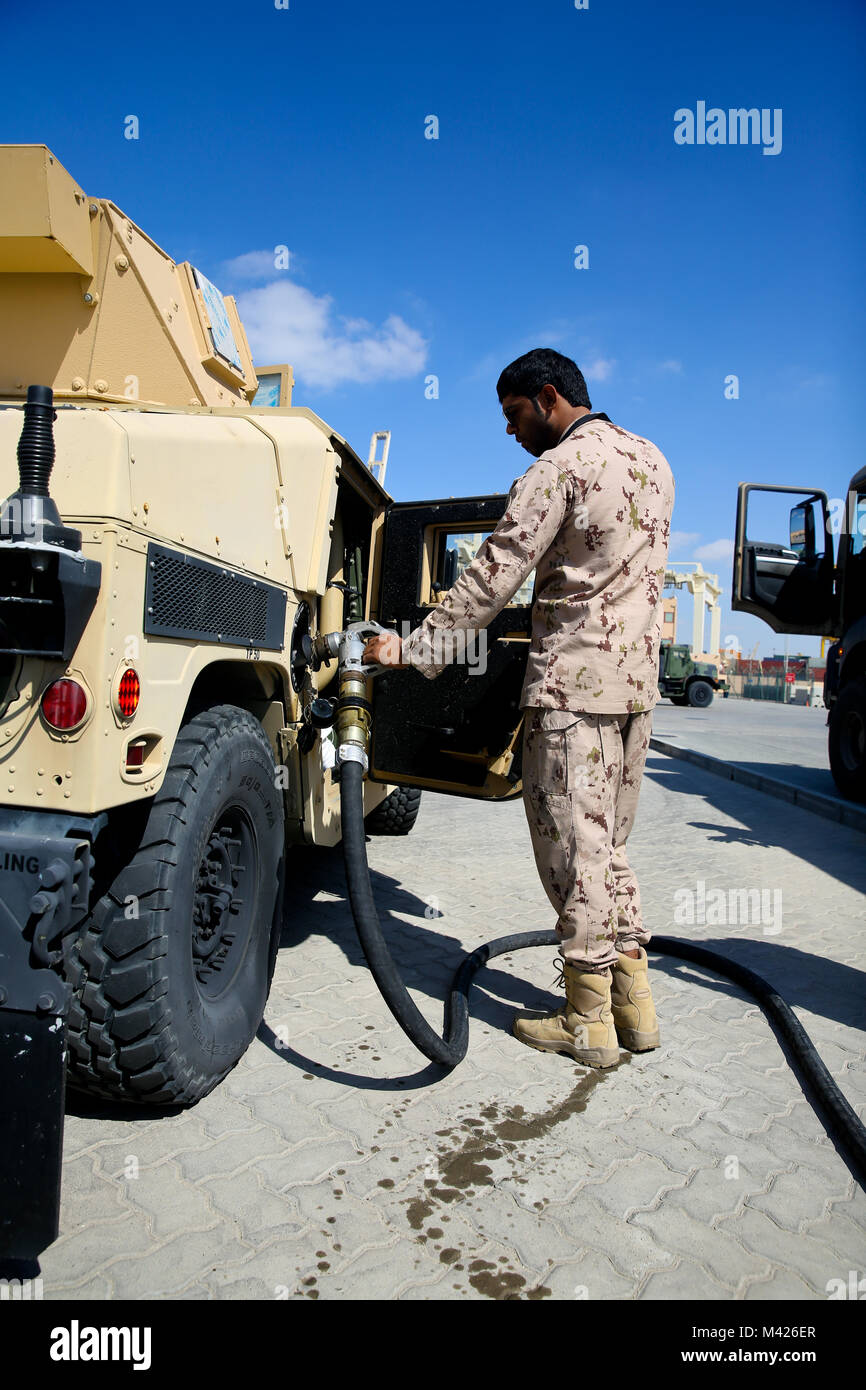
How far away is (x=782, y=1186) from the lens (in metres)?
2.10

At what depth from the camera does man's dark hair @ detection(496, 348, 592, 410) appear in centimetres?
278

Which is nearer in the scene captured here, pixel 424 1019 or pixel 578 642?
pixel 424 1019

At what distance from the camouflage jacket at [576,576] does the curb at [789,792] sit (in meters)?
4.42

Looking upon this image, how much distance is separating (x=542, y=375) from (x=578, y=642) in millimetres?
929

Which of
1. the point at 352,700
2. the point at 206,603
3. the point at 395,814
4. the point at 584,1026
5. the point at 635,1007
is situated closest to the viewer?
the point at 206,603

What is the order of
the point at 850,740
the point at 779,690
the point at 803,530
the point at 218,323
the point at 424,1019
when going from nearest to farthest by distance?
the point at 424,1019
the point at 218,323
the point at 803,530
the point at 850,740
the point at 779,690

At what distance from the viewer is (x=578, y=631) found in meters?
2.59

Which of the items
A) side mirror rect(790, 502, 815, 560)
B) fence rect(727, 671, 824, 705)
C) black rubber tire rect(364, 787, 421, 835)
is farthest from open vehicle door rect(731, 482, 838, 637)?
fence rect(727, 671, 824, 705)

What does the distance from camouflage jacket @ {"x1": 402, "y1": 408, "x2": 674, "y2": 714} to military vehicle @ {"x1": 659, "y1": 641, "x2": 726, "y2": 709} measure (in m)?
24.0

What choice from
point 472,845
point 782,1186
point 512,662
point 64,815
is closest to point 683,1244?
point 782,1186

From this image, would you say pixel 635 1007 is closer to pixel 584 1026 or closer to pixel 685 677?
pixel 584 1026

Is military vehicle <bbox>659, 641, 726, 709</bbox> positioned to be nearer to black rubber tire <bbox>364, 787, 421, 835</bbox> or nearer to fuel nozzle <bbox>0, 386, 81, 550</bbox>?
black rubber tire <bbox>364, 787, 421, 835</bbox>

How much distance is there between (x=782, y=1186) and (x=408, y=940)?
6.37ft

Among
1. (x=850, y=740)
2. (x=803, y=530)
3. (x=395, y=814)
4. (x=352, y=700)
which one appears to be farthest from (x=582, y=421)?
(x=850, y=740)
